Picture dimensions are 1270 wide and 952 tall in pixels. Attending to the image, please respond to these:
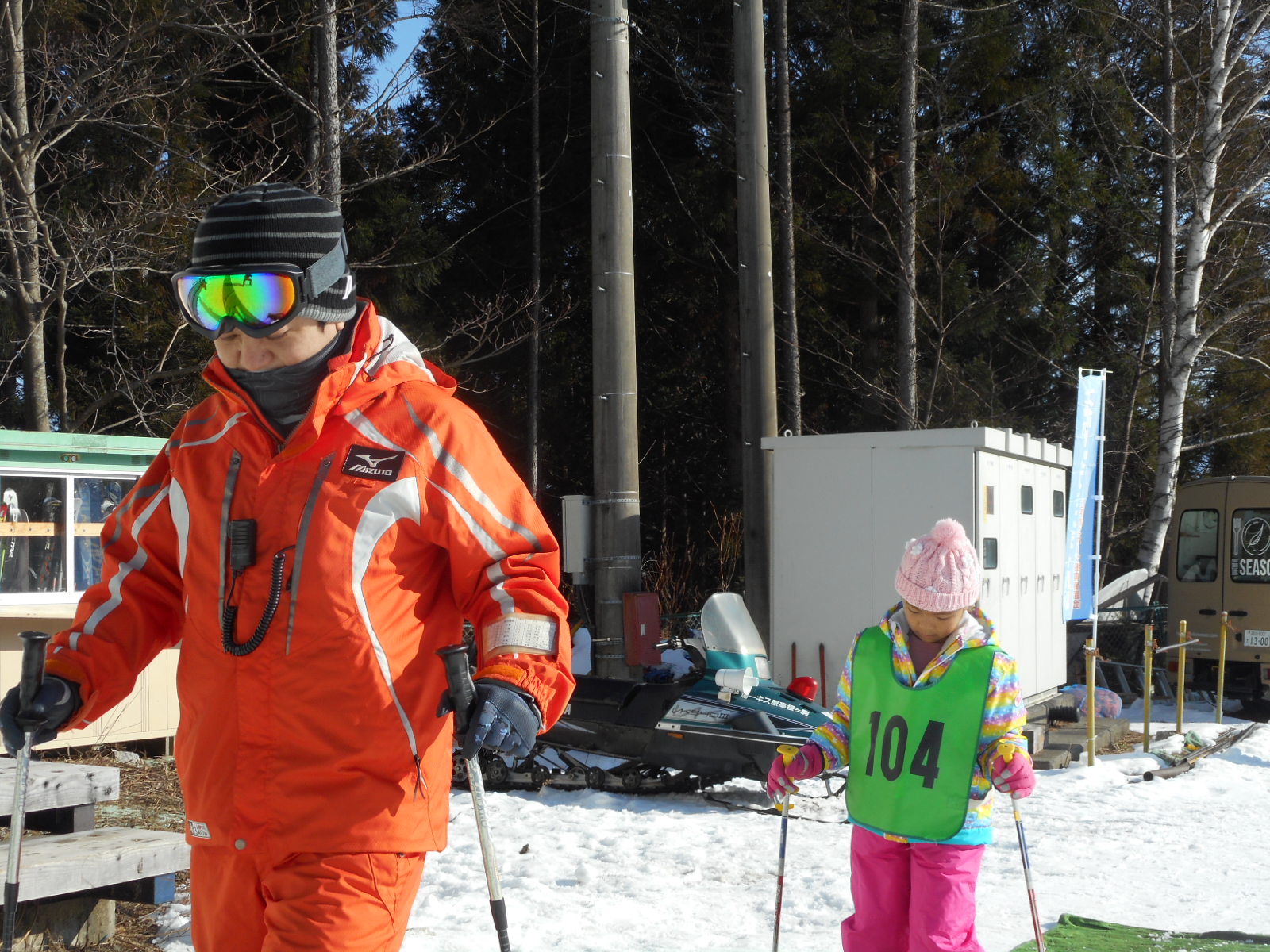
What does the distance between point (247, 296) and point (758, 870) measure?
4.72m

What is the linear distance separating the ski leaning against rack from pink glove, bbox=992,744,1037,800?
233 inches

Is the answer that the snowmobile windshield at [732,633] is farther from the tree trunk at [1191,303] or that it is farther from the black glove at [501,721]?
the tree trunk at [1191,303]

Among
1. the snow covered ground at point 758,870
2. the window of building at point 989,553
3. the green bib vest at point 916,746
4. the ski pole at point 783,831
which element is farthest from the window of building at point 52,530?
the window of building at point 989,553

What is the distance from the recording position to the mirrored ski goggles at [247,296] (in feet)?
8.11

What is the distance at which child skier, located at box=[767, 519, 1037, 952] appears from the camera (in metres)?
3.68

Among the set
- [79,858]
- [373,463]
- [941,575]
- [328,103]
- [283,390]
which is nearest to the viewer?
[373,463]

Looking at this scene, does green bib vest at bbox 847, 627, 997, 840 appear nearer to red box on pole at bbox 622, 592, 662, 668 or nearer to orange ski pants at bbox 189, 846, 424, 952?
orange ski pants at bbox 189, 846, 424, 952

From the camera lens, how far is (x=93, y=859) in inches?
165

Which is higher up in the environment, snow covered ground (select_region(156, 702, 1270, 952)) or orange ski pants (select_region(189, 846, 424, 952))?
orange ski pants (select_region(189, 846, 424, 952))

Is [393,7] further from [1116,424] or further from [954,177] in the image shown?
[1116,424]

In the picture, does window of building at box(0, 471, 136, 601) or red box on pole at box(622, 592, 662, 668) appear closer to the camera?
window of building at box(0, 471, 136, 601)

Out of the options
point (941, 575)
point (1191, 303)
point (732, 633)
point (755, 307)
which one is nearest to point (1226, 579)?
point (1191, 303)

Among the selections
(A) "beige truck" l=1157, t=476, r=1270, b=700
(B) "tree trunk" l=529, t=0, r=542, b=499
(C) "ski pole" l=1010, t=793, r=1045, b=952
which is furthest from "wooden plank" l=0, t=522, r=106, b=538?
(A) "beige truck" l=1157, t=476, r=1270, b=700

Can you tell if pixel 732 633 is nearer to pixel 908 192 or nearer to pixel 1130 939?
pixel 1130 939
